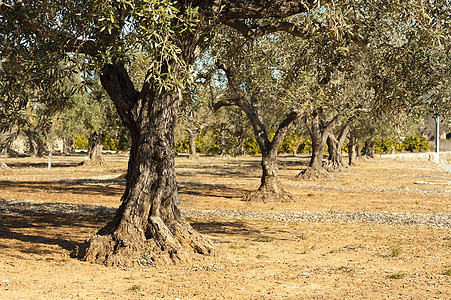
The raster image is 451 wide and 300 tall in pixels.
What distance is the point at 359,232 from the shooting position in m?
13.1

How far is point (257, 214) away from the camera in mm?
16469

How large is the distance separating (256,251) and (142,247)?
275 centimetres

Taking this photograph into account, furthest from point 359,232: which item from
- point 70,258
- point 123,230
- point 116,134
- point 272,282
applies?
point 116,134

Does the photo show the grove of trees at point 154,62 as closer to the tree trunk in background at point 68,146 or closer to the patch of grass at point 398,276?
the patch of grass at point 398,276

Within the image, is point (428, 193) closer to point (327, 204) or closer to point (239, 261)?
point (327, 204)

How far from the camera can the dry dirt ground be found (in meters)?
7.30

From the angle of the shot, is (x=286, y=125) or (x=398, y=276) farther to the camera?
(x=286, y=125)

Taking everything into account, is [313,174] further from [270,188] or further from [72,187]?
[72,187]

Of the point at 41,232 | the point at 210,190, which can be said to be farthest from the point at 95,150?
the point at 41,232

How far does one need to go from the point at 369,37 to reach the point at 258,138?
9430mm

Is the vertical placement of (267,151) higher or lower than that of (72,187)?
higher

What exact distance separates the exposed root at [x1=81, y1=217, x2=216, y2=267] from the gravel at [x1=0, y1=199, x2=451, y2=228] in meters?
5.96

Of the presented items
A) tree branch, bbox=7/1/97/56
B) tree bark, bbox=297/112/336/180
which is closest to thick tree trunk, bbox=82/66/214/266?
tree branch, bbox=7/1/97/56

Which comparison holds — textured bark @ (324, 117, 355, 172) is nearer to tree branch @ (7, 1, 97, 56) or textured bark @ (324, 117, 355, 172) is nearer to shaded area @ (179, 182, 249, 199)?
shaded area @ (179, 182, 249, 199)
